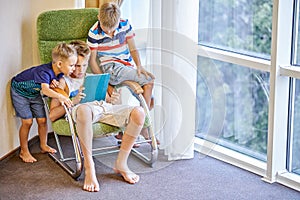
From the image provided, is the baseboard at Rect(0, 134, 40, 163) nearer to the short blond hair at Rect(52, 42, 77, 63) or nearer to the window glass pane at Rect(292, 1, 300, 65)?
the short blond hair at Rect(52, 42, 77, 63)

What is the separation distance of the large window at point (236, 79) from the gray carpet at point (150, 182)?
11.9 inches

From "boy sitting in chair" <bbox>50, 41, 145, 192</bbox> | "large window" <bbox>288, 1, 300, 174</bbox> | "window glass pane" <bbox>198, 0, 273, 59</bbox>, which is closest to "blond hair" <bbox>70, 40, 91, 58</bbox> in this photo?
"boy sitting in chair" <bbox>50, 41, 145, 192</bbox>

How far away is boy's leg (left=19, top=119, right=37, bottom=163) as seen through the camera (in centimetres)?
401

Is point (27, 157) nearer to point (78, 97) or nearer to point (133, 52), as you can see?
point (78, 97)

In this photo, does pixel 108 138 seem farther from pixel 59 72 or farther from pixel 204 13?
pixel 204 13

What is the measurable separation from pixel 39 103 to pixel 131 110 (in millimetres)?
722

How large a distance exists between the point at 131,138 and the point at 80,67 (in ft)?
1.85

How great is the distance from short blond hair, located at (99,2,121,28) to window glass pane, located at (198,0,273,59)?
30.3 inches

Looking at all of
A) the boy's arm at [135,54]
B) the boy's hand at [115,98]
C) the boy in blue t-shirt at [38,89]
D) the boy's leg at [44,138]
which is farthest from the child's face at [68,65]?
the boy's leg at [44,138]

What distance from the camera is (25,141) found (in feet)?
13.4

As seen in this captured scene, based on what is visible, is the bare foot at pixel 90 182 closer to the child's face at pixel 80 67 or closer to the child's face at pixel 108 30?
the child's face at pixel 80 67

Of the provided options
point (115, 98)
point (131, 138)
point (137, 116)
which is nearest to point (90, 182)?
point (131, 138)

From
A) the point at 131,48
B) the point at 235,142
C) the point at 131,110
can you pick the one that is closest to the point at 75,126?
the point at 131,110

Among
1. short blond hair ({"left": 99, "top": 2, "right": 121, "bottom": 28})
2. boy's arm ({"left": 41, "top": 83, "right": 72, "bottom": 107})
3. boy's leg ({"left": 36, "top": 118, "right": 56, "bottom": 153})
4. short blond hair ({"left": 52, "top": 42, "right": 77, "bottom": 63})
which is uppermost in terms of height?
short blond hair ({"left": 99, "top": 2, "right": 121, "bottom": 28})
